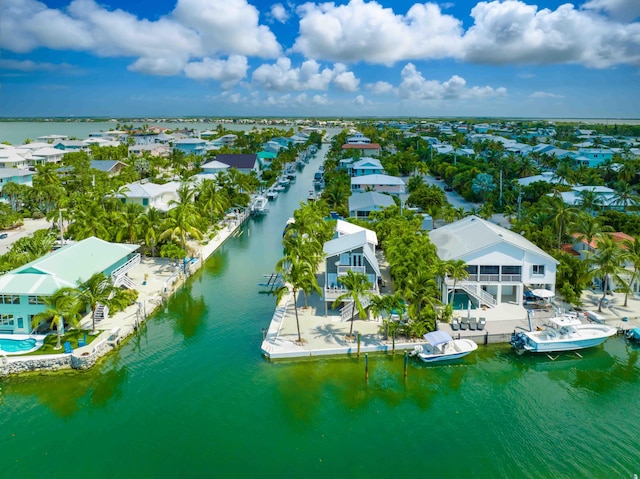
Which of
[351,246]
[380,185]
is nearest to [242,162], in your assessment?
[380,185]

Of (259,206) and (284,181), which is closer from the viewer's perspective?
(259,206)

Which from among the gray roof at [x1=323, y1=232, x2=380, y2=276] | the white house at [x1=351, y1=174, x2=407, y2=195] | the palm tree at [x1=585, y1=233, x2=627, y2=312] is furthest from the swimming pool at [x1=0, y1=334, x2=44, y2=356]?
the white house at [x1=351, y1=174, x2=407, y2=195]

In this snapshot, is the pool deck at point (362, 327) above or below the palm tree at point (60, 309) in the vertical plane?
below

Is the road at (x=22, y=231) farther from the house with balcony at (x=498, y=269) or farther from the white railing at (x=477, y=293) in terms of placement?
the house with balcony at (x=498, y=269)

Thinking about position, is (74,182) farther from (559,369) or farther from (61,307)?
(559,369)

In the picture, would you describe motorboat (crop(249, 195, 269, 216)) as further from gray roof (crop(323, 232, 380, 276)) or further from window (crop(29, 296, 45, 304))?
window (crop(29, 296, 45, 304))

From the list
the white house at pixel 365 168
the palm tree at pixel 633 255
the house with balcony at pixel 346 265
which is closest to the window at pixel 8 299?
the house with balcony at pixel 346 265

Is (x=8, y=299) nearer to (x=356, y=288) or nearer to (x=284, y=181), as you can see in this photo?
(x=356, y=288)
